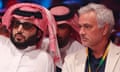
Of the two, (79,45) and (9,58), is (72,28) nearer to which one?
(79,45)

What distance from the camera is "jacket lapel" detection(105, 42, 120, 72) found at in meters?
3.09

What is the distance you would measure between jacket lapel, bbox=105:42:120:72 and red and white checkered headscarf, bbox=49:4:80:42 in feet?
2.85

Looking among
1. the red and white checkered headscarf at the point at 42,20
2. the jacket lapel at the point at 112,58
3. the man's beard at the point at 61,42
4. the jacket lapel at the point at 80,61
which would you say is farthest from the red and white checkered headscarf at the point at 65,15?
the jacket lapel at the point at 112,58

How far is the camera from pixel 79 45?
3963 mm

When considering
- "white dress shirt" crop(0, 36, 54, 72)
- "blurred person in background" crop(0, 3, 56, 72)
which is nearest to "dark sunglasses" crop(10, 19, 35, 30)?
"blurred person in background" crop(0, 3, 56, 72)

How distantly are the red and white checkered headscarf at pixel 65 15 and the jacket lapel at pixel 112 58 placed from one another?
87 centimetres

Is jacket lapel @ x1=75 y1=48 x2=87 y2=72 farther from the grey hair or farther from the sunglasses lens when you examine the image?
the sunglasses lens

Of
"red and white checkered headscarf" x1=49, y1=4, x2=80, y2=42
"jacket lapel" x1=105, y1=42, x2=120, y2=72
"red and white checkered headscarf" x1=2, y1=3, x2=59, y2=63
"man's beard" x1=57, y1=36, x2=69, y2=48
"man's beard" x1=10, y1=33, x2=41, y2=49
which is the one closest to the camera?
"jacket lapel" x1=105, y1=42, x2=120, y2=72

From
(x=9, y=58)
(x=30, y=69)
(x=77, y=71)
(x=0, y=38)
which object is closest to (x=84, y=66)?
(x=77, y=71)

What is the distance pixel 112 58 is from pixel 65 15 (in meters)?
1.00

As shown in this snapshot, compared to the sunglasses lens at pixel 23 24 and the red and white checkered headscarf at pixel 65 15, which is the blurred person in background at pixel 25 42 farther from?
the red and white checkered headscarf at pixel 65 15

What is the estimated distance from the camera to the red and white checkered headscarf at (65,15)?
393 cm

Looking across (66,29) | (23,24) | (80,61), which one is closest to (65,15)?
(66,29)

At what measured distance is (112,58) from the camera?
313 cm
